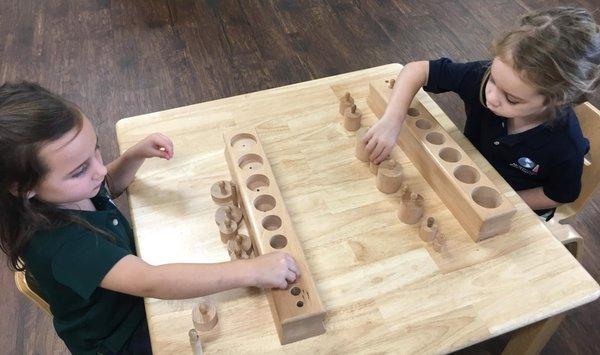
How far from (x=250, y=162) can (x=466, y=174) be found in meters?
0.43

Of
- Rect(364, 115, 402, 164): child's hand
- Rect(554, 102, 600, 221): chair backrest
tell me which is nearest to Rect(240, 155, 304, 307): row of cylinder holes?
Rect(364, 115, 402, 164): child's hand

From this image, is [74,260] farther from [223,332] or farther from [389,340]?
[389,340]

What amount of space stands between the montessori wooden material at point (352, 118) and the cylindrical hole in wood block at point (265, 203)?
293 millimetres

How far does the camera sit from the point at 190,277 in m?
0.75

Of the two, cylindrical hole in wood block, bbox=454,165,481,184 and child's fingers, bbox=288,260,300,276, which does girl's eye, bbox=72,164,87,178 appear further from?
cylindrical hole in wood block, bbox=454,165,481,184

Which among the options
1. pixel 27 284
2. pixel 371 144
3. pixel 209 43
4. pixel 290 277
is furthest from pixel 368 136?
pixel 209 43

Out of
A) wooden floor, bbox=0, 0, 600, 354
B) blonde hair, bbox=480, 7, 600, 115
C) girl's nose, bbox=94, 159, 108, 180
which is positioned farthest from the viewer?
wooden floor, bbox=0, 0, 600, 354

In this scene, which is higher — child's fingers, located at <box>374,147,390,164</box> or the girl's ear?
the girl's ear

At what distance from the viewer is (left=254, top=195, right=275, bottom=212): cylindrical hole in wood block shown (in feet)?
2.94

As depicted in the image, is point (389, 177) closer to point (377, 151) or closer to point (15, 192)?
point (377, 151)

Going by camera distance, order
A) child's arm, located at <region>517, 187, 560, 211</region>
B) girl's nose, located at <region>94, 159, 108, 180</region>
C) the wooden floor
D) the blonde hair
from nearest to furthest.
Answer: girl's nose, located at <region>94, 159, 108, 180</region>, the blonde hair, child's arm, located at <region>517, 187, 560, 211</region>, the wooden floor

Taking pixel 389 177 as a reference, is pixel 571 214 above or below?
below

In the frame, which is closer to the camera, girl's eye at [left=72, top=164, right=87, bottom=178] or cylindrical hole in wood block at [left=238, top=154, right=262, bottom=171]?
girl's eye at [left=72, top=164, right=87, bottom=178]

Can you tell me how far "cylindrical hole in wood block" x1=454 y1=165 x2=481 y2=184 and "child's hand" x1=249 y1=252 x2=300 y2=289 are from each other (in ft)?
1.31
